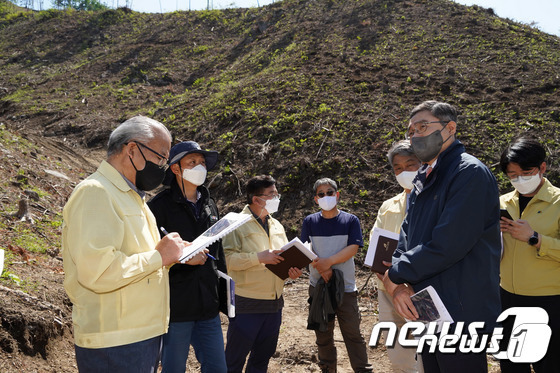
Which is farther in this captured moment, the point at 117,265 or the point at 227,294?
the point at 227,294

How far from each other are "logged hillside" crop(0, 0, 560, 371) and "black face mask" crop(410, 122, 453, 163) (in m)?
3.84

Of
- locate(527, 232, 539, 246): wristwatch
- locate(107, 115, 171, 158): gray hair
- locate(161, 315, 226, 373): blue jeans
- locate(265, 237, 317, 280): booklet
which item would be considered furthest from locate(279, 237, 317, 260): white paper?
locate(527, 232, 539, 246): wristwatch

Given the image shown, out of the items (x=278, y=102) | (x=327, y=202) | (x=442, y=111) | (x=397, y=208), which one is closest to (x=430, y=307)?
(x=442, y=111)

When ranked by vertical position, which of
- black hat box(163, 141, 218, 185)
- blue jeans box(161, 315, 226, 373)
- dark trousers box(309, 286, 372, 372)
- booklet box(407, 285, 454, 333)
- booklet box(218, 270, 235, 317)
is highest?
black hat box(163, 141, 218, 185)

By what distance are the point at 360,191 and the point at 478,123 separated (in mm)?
3833

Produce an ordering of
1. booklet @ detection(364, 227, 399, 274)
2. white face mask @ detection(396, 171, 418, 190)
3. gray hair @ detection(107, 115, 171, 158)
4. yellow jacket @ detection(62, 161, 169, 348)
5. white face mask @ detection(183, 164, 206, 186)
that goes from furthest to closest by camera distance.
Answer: white face mask @ detection(396, 171, 418, 190)
booklet @ detection(364, 227, 399, 274)
white face mask @ detection(183, 164, 206, 186)
gray hair @ detection(107, 115, 171, 158)
yellow jacket @ detection(62, 161, 169, 348)

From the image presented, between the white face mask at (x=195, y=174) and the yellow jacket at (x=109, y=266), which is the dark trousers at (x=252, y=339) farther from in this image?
the yellow jacket at (x=109, y=266)

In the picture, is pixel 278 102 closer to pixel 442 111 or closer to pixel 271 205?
pixel 271 205

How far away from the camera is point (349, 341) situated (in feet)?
14.8

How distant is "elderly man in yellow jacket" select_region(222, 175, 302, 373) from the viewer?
3.84 metres

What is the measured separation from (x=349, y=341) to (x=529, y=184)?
2354 mm

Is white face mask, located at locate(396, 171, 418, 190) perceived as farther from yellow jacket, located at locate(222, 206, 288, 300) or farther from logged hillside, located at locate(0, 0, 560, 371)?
logged hillside, located at locate(0, 0, 560, 371)

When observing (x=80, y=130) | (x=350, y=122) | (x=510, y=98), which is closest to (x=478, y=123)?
(x=510, y=98)

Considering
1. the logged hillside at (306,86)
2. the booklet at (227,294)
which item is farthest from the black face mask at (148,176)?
the logged hillside at (306,86)
